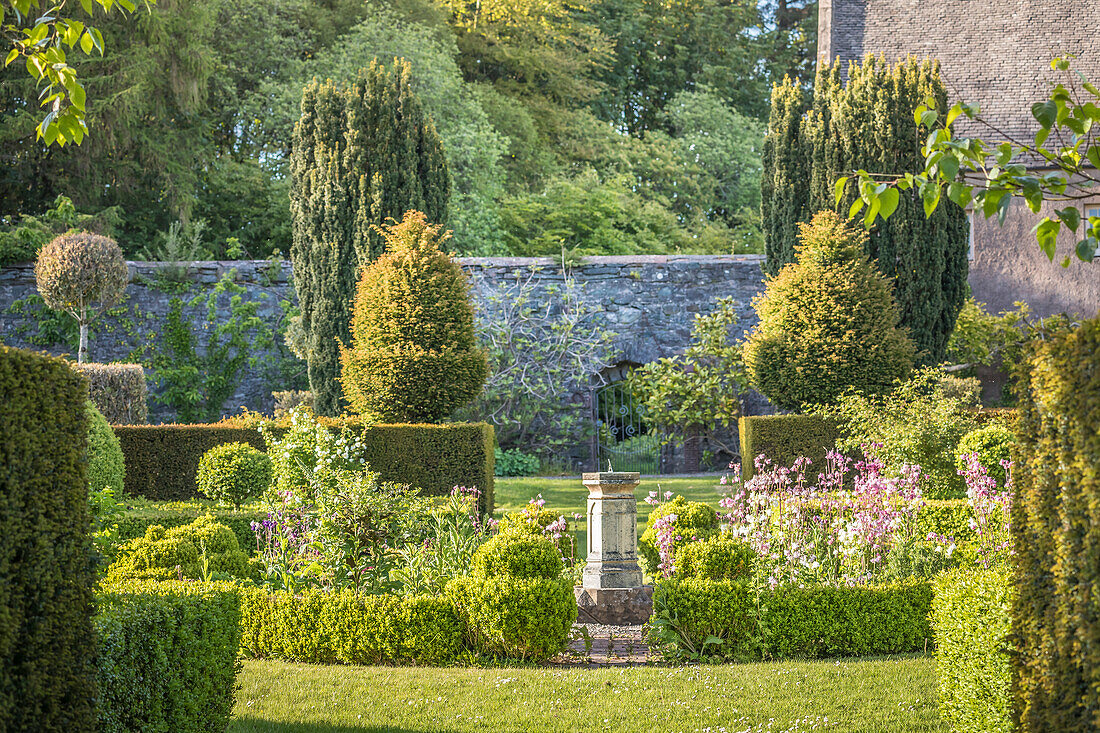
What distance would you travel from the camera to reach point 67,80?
4074 millimetres

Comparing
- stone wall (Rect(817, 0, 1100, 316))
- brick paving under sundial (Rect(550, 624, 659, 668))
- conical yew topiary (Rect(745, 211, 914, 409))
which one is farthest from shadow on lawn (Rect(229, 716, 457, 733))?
stone wall (Rect(817, 0, 1100, 316))

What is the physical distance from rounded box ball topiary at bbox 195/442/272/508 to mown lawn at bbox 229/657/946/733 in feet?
11.5

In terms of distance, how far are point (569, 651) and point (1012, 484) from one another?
9.43 feet

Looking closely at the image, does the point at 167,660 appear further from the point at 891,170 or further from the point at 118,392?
the point at 891,170

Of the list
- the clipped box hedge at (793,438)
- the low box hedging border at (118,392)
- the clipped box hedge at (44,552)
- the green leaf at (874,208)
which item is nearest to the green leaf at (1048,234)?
the green leaf at (874,208)

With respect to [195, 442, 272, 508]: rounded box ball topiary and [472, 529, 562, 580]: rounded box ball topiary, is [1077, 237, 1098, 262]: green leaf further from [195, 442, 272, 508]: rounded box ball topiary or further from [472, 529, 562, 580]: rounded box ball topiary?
[195, 442, 272, 508]: rounded box ball topiary

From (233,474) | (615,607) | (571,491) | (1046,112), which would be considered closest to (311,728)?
(615,607)

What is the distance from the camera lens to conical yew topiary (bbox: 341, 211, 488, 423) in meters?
10.0

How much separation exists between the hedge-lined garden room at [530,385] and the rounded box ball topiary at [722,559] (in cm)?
2

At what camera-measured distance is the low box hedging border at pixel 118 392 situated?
10.7 meters

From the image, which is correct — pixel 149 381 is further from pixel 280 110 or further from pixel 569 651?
pixel 569 651

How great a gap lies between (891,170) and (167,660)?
34.9 feet

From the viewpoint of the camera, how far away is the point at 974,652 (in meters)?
3.53

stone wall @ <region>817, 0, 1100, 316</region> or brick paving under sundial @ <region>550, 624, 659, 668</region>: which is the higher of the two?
stone wall @ <region>817, 0, 1100, 316</region>
